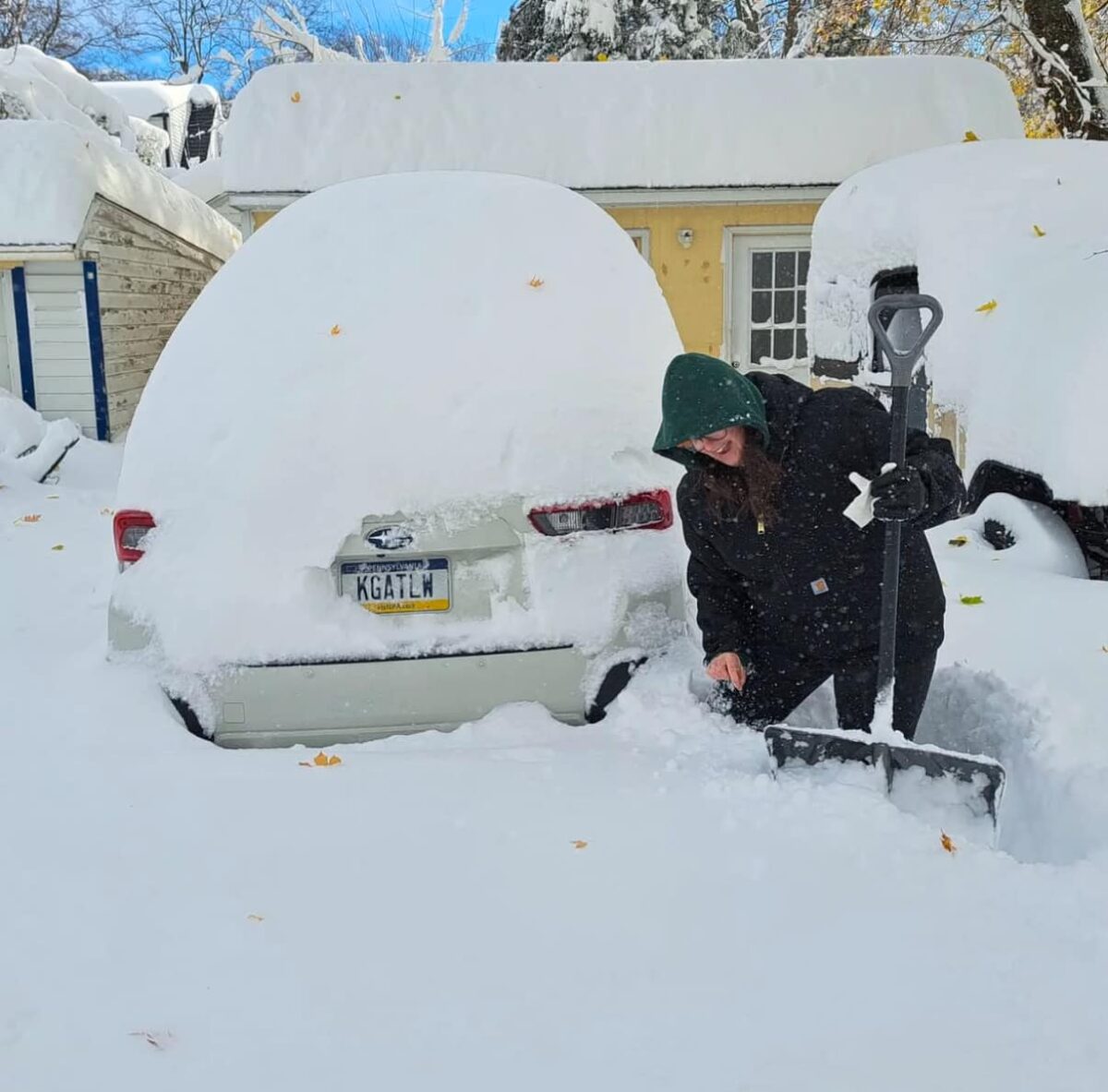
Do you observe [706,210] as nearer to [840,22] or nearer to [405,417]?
[840,22]

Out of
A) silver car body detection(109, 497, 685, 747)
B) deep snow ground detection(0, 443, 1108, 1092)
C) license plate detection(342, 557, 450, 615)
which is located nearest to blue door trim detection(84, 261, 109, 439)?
deep snow ground detection(0, 443, 1108, 1092)

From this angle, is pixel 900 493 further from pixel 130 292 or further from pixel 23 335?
pixel 130 292

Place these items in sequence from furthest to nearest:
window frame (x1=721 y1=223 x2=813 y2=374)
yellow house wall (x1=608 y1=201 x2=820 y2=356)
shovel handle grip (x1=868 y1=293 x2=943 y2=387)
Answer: window frame (x1=721 y1=223 x2=813 y2=374) < yellow house wall (x1=608 y1=201 x2=820 y2=356) < shovel handle grip (x1=868 y1=293 x2=943 y2=387)

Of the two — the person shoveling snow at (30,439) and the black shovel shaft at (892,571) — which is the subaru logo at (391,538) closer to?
the black shovel shaft at (892,571)

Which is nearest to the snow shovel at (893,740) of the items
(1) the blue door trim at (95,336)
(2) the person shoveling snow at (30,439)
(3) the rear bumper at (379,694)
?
(3) the rear bumper at (379,694)

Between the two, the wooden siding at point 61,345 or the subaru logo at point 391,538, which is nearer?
the subaru logo at point 391,538

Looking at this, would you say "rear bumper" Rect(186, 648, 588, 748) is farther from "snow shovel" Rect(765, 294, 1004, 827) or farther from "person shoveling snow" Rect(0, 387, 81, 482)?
"person shoveling snow" Rect(0, 387, 81, 482)

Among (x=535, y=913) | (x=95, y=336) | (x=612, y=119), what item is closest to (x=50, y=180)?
(x=95, y=336)

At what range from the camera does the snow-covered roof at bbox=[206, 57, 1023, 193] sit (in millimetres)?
10609

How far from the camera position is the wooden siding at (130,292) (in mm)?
12664

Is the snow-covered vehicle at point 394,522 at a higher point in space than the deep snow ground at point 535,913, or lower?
higher

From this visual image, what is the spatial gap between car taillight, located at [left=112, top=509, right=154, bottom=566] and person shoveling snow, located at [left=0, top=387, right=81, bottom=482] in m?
7.54

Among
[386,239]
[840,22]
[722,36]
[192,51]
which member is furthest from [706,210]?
[192,51]

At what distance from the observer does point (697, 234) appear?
433 inches
